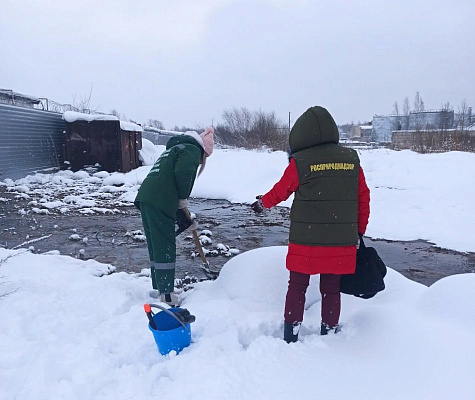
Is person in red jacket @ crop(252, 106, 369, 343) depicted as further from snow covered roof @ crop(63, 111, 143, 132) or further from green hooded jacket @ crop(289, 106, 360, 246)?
snow covered roof @ crop(63, 111, 143, 132)

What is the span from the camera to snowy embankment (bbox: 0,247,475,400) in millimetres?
1897

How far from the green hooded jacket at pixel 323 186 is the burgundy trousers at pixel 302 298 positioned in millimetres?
245

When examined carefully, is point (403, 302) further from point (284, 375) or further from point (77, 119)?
point (77, 119)

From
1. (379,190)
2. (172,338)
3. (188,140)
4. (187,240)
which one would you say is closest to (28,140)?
(187,240)

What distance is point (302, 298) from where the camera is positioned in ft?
8.01

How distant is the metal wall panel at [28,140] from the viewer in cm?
1194

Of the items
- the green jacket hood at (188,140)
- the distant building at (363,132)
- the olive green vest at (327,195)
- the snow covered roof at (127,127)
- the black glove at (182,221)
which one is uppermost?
the distant building at (363,132)

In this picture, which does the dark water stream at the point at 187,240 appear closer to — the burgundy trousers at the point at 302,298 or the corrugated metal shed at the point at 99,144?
the burgundy trousers at the point at 302,298

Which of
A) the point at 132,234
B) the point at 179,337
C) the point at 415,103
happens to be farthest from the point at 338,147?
the point at 415,103

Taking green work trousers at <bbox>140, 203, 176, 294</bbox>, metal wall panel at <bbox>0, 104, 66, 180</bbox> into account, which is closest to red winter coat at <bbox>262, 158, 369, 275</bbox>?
green work trousers at <bbox>140, 203, 176, 294</bbox>

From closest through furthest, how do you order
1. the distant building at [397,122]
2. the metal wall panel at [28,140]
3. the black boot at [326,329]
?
the black boot at [326,329] < the metal wall panel at [28,140] < the distant building at [397,122]

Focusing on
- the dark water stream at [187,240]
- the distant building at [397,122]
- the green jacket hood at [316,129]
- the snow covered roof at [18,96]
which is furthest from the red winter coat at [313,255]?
the distant building at [397,122]

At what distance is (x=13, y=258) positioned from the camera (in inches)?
158

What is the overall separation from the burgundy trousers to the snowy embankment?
13 centimetres
